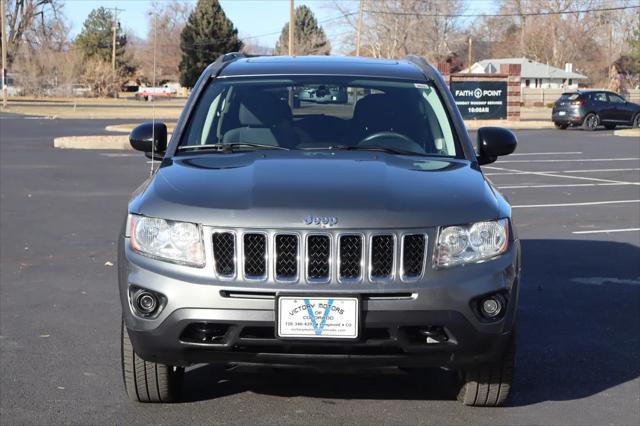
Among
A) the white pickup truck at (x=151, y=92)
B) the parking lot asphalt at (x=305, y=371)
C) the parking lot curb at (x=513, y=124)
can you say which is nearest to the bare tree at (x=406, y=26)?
the white pickup truck at (x=151, y=92)

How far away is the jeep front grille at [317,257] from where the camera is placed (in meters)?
4.22

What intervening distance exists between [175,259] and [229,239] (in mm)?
270

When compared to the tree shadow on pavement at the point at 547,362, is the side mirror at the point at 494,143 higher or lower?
higher

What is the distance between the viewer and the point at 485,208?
448cm

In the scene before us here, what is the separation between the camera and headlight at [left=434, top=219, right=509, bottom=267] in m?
4.32

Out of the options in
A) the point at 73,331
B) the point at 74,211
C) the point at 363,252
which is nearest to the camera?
the point at 363,252

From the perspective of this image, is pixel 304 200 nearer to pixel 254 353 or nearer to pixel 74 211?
pixel 254 353

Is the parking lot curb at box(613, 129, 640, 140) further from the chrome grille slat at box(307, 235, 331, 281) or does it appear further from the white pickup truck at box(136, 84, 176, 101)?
the chrome grille slat at box(307, 235, 331, 281)

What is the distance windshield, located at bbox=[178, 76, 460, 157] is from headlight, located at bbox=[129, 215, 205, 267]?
1112mm

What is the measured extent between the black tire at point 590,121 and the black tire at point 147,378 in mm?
35160

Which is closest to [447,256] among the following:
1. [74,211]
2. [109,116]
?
[74,211]

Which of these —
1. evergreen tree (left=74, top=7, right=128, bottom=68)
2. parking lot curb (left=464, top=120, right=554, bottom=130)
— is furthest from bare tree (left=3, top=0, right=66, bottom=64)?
parking lot curb (left=464, top=120, right=554, bottom=130)

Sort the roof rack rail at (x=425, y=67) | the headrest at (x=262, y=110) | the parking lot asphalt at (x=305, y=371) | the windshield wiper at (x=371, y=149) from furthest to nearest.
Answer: the roof rack rail at (x=425, y=67)
the headrest at (x=262, y=110)
the windshield wiper at (x=371, y=149)
the parking lot asphalt at (x=305, y=371)

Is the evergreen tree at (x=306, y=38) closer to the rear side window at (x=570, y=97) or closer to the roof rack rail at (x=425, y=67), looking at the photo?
the rear side window at (x=570, y=97)
